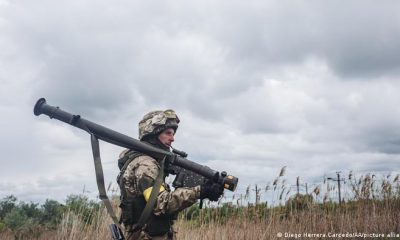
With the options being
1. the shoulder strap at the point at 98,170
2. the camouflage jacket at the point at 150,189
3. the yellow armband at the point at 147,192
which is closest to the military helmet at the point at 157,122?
the camouflage jacket at the point at 150,189

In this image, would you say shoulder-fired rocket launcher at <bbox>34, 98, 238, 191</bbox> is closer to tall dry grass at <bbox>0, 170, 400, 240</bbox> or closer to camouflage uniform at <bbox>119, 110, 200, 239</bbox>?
camouflage uniform at <bbox>119, 110, 200, 239</bbox>

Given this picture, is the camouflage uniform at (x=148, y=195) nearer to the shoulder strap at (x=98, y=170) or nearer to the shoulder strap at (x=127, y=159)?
the shoulder strap at (x=127, y=159)

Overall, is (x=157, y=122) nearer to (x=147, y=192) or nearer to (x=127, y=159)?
(x=127, y=159)

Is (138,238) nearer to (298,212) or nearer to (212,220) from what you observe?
(212,220)

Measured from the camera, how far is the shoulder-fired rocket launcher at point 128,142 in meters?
3.83

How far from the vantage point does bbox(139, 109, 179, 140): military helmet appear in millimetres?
4219

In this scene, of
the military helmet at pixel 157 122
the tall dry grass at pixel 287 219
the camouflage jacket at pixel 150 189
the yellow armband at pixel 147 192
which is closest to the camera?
the camouflage jacket at pixel 150 189

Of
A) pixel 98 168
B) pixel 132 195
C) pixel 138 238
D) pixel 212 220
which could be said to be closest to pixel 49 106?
pixel 98 168

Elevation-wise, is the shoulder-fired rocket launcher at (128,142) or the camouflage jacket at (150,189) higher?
the shoulder-fired rocket launcher at (128,142)

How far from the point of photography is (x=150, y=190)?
3740mm

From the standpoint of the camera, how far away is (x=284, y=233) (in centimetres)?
746

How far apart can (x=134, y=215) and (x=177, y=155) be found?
0.66m

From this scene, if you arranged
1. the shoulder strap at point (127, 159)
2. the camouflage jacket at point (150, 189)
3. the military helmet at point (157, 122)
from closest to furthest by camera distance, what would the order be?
the camouflage jacket at point (150, 189)
the shoulder strap at point (127, 159)
the military helmet at point (157, 122)

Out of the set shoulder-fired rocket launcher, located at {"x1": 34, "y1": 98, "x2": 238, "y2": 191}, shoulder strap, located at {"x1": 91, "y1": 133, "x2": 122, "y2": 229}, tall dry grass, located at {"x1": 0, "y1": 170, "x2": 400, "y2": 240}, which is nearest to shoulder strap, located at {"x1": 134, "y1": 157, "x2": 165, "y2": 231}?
A: shoulder-fired rocket launcher, located at {"x1": 34, "y1": 98, "x2": 238, "y2": 191}
